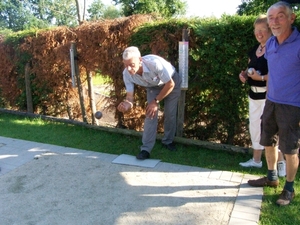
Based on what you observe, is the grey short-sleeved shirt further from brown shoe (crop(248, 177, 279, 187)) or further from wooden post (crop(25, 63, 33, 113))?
wooden post (crop(25, 63, 33, 113))

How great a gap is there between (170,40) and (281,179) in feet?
8.77

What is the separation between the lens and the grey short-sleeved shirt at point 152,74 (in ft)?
12.7

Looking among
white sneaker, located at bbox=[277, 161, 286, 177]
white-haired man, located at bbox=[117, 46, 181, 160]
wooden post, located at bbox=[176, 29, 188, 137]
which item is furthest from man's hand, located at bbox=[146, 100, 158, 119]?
white sneaker, located at bbox=[277, 161, 286, 177]

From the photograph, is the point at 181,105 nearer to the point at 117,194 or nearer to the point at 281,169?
the point at 281,169

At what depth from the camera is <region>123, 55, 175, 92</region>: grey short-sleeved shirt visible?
152 inches

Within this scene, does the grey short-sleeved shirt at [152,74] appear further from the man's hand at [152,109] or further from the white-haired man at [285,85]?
the white-haired man at [285,85]

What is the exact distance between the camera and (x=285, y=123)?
8.99 ft

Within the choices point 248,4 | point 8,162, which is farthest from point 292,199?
point 248,4

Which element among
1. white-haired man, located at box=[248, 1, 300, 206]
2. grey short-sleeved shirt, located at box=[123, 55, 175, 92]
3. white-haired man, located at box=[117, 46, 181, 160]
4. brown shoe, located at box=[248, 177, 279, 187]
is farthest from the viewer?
grey short-sleeved shirt, located at box=[123, 55, 175, 92]

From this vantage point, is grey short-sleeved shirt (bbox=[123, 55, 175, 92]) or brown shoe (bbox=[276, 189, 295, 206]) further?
grey short-sleeved shirt (bbox=[123, 55, 175, 92])

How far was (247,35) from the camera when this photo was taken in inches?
160

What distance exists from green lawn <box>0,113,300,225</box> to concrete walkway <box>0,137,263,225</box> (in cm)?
18

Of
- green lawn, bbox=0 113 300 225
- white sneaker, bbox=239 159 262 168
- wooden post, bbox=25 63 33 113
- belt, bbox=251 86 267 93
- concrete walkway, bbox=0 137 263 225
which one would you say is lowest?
concrete walkway, bbox=0 137 263 225

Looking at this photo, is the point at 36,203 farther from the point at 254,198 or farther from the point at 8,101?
the point at 8,101
